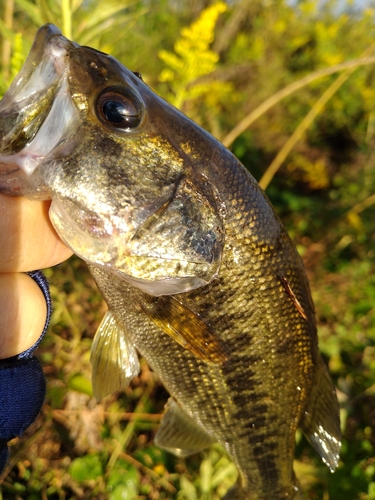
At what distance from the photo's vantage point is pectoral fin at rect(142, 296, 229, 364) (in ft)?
4.05

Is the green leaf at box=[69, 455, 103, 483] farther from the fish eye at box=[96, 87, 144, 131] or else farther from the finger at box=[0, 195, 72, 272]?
the fish eye at box=[96, 87, 144, 131]

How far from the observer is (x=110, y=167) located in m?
1.08

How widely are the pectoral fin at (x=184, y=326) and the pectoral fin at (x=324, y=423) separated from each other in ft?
1.83

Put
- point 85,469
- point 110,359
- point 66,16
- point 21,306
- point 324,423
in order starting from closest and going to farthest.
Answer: point 21,306, point 110,359, point 324,423, point 66,16, point 85,469

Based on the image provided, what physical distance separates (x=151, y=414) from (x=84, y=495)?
58 cm

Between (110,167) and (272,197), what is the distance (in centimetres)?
379

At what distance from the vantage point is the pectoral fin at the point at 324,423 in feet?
5.03

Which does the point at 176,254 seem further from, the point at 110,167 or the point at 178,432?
the point at 178,432

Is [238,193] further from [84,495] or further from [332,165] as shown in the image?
[332,165]

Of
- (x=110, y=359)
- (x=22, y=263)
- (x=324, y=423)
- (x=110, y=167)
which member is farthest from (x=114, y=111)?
(x=324, y=423)

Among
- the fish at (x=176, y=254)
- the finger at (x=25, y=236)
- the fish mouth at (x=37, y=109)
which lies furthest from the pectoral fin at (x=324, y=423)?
the fish mouth at (x=37, y=109)

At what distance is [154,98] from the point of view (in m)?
1.17

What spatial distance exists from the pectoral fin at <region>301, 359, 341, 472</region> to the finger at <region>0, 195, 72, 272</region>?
115cm

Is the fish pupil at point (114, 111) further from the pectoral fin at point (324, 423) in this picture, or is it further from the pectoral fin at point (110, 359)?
the pectoral fin at point (324, 423)
